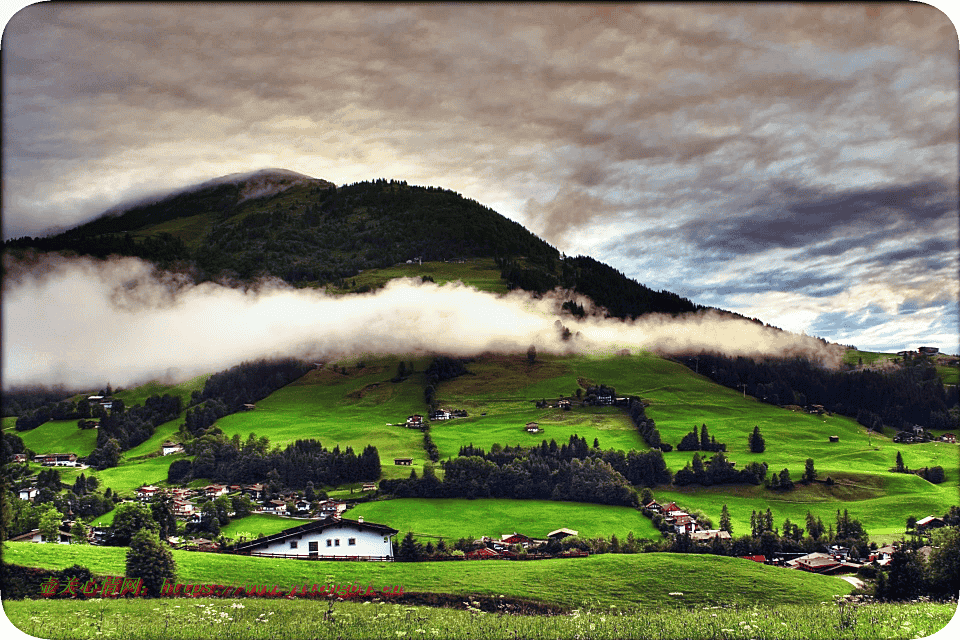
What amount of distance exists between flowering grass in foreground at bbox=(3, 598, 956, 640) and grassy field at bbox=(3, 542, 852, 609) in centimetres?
209

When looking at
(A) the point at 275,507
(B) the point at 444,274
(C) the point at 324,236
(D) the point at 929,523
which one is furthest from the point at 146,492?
(C) the point at 324,236

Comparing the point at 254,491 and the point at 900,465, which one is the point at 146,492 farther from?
the point at 900,465

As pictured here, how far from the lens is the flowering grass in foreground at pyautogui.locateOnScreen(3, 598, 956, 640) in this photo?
1655 centimetres

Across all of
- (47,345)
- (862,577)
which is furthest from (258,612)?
(47,345)

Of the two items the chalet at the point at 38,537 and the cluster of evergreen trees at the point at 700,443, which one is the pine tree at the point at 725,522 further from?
the chalet at the point at 38,537

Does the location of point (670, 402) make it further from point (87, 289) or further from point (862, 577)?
point (87, 289)

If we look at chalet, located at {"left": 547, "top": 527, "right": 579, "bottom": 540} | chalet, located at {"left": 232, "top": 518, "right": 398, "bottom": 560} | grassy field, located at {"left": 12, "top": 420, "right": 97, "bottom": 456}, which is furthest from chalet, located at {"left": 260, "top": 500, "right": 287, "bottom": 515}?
grassy field, located at {"left": 12, "top": 420, "right": 97, "bottom": 456}

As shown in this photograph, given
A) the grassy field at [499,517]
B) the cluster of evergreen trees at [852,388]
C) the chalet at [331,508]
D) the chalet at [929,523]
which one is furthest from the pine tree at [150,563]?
the cluster of evergreen trees at [852,388]

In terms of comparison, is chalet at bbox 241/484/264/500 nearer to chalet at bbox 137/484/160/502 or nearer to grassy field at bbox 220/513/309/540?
grassy field at bbox 220/513/309/540

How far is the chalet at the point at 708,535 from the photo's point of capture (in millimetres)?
28250

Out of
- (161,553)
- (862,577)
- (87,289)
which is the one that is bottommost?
(862,577)

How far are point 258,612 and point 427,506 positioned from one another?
15.8 metres

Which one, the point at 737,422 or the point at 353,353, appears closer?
the point at 737,422

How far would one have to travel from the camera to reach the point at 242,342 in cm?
5156
